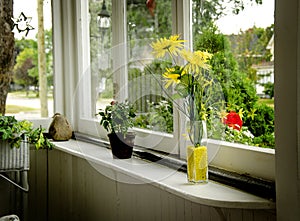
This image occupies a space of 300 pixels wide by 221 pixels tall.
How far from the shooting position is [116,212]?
2.66m

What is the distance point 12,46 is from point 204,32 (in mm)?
1693

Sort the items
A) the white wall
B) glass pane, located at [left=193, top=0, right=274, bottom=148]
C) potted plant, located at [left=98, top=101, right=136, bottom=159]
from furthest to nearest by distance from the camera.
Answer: potted plant, located at [left=98, top=101, right=136, bottom=159]
glass pane, located at [left=193, top=0, right=274, bottom=148]
the white wall

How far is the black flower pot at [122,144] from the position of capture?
253 cm

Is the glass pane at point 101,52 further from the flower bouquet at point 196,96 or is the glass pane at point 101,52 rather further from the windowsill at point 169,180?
the flower bouquet at point 196,96

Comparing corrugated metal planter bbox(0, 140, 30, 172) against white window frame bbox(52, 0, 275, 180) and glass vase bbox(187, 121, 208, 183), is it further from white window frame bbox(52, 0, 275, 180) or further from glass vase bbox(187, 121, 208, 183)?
glass vase bbox(187, 121, 208, 183)

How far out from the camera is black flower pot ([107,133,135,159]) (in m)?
2.53

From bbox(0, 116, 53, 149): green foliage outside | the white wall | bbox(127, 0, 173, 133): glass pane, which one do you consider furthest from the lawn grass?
the white wall

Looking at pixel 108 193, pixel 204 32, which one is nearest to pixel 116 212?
pixel 108 193

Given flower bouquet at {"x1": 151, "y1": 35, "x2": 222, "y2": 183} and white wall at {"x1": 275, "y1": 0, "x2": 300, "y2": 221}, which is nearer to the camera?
white wall at {"x1": 275, "y1": 0, "x2": 300, "y2": 221}

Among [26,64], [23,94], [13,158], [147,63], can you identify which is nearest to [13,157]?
[13,158]

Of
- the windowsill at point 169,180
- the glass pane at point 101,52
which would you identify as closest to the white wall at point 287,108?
the windowsill at point 169,180

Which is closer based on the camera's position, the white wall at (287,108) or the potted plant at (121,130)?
the white wall at (287,108)

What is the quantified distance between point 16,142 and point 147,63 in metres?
0.97

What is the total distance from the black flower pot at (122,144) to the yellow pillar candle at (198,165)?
26.2 inches
